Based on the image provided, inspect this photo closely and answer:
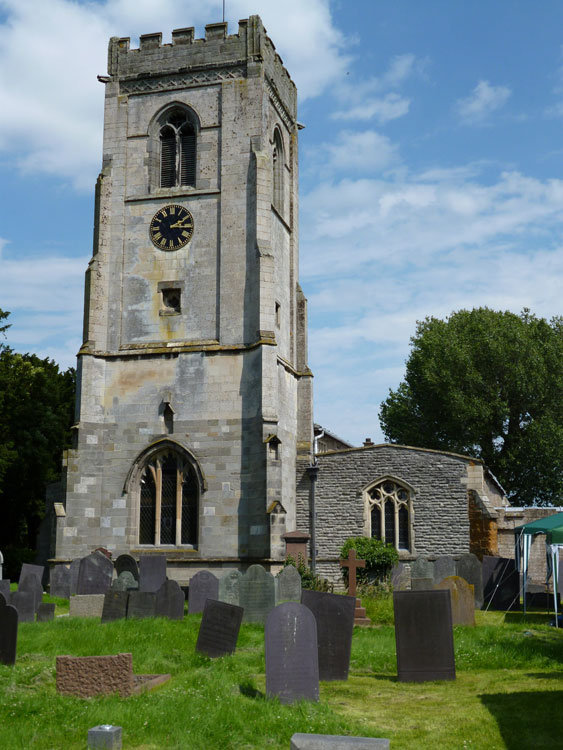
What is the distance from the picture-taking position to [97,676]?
354 inches

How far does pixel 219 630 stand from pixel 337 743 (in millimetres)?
6067

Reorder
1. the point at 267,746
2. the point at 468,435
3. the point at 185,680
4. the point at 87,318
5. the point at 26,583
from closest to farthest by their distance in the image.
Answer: the point at 267,746 < the point at 185,680 < the point at 26,583 < the point at 87,318 < the point at 468,435

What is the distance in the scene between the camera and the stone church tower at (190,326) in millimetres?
22703

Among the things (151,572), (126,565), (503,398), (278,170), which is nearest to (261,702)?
(151,572)

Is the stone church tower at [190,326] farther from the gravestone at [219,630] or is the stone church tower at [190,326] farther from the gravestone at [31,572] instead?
the gravestone at [219,630]

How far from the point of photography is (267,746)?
738cm

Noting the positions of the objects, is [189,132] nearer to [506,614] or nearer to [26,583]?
[26,583]

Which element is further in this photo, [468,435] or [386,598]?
[468,435]

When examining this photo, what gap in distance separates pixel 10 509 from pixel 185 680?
26966 mm

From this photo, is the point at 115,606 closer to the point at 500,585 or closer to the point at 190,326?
the point at 500,585

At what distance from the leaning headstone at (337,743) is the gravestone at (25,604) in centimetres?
1109

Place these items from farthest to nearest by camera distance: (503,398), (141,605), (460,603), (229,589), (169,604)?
(503,398) → (229,589) → (169,604) → (141,605) → (460,603)

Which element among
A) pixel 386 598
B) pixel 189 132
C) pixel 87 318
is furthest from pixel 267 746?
pixel 189 132

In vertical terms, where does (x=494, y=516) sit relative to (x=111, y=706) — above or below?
above
